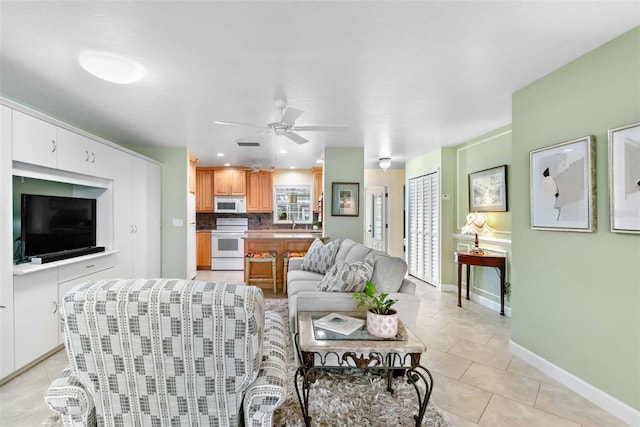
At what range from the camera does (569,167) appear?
7.38ft

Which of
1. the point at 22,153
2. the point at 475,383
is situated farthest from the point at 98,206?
the point at 475,383

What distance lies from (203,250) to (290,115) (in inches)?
196

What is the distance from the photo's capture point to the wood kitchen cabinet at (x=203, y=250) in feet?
22.2

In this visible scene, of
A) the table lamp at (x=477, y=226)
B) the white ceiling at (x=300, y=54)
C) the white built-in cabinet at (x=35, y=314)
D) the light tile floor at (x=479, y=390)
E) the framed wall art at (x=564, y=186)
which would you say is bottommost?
the light tile floor at (x=479, y=390)

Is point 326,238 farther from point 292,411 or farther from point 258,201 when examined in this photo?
point 292,411

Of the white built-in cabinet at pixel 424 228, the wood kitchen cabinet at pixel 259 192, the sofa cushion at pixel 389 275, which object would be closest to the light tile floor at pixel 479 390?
the sofa cushion at pixel 389 275

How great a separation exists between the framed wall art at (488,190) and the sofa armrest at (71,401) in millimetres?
4322

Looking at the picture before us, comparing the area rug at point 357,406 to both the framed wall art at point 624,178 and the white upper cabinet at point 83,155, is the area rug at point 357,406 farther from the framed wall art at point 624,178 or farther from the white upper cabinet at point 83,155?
the white upper cabinet at point 83,155

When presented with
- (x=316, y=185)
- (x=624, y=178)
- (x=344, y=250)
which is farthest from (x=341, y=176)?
(x=624, y=178)

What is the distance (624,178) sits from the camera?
1867mm

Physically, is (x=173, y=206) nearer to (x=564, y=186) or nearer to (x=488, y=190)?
(x=488, y=190)

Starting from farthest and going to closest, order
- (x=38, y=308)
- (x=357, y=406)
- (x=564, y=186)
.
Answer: (x=38, y=308)
(x=564, y=186)
(x=357, y=406)

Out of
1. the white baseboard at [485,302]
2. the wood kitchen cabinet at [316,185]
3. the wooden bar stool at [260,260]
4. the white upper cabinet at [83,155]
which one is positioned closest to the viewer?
the white upper cabinet at [83,155]

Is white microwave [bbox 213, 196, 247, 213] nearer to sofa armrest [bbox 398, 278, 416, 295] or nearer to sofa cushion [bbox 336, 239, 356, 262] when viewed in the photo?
→ sofa cushion [bbox 336, 239, 356, 262]
